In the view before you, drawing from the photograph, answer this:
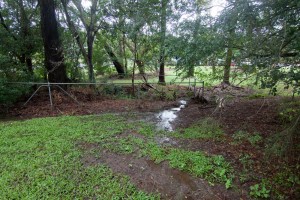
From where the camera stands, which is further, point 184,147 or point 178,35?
point 178,35

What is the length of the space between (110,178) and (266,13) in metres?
3.64

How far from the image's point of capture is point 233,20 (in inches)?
134

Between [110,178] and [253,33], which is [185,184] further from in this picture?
[253,33]

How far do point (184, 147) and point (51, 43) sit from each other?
6196mm

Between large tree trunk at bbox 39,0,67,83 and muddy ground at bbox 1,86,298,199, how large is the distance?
102 centimetres

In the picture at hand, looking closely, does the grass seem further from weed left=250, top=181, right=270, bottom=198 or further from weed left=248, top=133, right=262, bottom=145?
weed left=248, top=133, right=262, bottom=145

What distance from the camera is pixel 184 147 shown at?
391 centimetres

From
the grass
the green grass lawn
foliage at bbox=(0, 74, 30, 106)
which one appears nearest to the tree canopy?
foliage at bbox=(0, 74, 30, 106)

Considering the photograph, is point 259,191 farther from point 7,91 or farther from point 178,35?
point 7,91

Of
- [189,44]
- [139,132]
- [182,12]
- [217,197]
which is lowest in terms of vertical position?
[217,197]

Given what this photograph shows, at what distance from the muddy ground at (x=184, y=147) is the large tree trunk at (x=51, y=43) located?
1019 mm

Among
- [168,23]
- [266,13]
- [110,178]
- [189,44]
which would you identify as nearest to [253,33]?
[266,13]

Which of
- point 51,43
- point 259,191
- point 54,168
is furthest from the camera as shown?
point 51,43

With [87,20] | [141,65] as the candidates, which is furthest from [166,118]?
[87,20]
